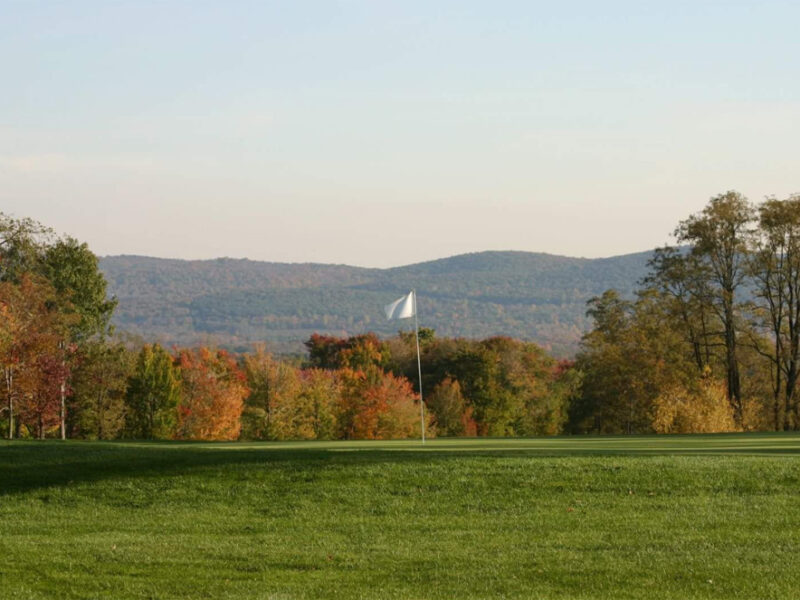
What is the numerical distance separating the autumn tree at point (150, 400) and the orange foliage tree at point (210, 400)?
10.7 ft

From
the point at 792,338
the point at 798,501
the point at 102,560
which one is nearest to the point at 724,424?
the point at 792,338

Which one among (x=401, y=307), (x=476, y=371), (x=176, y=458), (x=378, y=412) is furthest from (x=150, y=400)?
(x=176, y=458)

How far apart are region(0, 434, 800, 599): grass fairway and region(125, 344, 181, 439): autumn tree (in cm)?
4731

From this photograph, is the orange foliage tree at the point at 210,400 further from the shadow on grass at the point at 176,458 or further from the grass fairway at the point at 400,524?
the grass fairway at the point at 400,524

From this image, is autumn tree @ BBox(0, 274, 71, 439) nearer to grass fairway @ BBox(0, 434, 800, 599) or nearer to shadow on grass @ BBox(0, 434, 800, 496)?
shadow on grass @ BBox(0, 434, 800, 496)

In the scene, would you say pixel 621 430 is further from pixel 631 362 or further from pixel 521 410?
pixel 521 410

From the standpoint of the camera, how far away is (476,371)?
8419 centimetres

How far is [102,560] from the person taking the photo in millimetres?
13469

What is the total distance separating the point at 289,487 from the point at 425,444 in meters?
10.6

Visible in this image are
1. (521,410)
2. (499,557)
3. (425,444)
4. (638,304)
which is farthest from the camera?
(521,410)

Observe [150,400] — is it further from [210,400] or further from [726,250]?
[726,250]

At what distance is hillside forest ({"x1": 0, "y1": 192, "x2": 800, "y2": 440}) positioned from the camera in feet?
167

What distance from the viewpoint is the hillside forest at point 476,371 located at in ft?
167

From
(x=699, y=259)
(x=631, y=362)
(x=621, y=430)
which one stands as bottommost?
(x=621, y=430)
